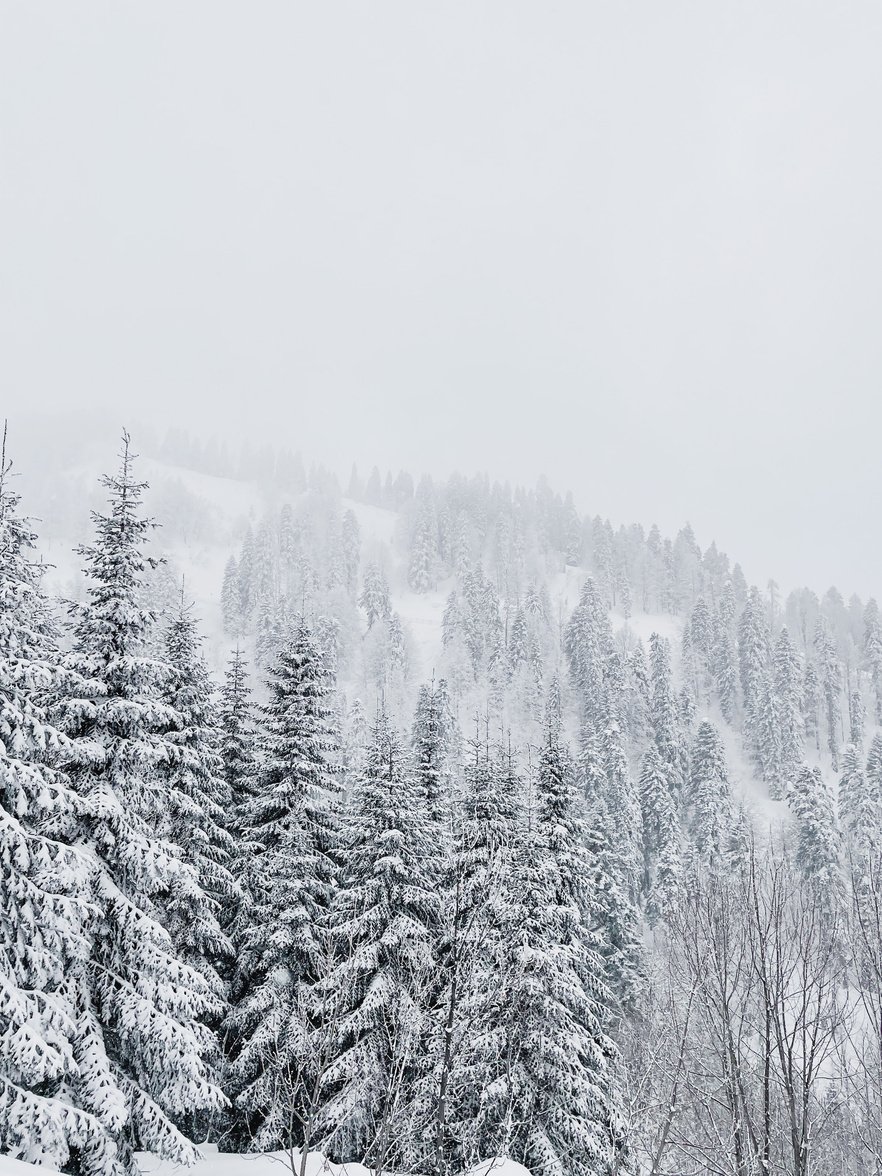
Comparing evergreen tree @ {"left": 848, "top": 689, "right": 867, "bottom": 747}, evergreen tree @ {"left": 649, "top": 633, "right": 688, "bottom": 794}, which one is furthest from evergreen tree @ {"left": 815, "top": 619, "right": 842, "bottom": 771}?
evergreen tree @ {"left": 649, "top": 633, "right": 688, "bottom": 794}

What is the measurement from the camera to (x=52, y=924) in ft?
37.9

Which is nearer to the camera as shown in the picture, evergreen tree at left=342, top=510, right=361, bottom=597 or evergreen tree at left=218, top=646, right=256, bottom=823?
evergreen tree at left=218, top=646, right=256, bottom=823

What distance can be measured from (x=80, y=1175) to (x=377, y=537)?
173548 mm

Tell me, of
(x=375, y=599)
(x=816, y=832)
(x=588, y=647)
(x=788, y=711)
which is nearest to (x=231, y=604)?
(x=375, y=599)

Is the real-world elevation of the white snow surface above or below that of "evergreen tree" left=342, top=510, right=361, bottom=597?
below

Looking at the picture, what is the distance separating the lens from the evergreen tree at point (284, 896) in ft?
58.9

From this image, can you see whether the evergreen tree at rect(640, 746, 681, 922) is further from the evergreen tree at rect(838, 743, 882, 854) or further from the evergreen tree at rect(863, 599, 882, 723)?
the evergreen tree at rect(863, 599, 882, 723)

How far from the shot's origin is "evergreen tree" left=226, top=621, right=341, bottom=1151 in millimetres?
17953

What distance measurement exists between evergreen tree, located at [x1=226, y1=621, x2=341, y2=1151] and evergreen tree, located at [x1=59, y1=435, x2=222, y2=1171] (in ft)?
11.0

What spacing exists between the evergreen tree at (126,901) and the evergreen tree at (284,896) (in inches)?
133

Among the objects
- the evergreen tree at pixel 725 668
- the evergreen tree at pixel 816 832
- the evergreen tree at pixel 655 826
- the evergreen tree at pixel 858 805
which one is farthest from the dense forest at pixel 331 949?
the evergreen tree at pixel 725 668

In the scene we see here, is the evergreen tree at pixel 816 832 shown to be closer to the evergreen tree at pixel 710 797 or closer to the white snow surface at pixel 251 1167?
the evergreen tree at pixel 710 797

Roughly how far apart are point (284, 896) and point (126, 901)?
262 inches

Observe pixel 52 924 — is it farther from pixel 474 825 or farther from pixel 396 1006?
pixel 474 825
